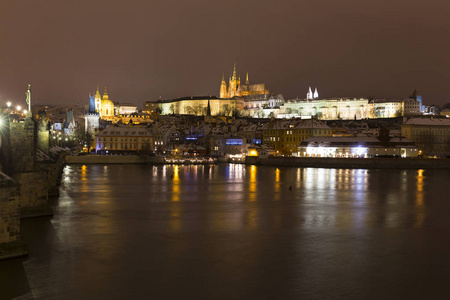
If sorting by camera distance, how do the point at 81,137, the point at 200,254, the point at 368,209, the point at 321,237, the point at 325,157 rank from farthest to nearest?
the point at 81,137
the point at 325,157
the point at 368,209
the point at 321,237
the point at 200,254

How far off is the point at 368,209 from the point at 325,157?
29.5 meters

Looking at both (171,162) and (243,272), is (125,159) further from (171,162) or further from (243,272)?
(243,272)

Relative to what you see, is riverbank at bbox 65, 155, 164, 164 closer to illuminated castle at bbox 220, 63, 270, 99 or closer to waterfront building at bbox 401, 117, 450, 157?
waterfront building at bbox 401, 117, 450, 157

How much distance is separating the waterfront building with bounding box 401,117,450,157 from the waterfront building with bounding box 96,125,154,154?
30.6m

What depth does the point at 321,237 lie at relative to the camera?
42.7 ft

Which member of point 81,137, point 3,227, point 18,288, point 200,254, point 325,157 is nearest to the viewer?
point 18,288

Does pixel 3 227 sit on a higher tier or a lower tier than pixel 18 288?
higher

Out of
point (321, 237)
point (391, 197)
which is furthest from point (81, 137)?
point (321, 237)

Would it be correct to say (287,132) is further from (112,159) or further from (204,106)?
(204,106)

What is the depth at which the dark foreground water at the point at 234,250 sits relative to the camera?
881cm

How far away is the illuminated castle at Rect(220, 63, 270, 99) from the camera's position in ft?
447

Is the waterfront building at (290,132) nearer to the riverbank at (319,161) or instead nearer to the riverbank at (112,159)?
the riverbank at (319,161)

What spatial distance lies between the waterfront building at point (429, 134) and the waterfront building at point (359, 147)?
6.38 m

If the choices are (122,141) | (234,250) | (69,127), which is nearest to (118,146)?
(122,141)
